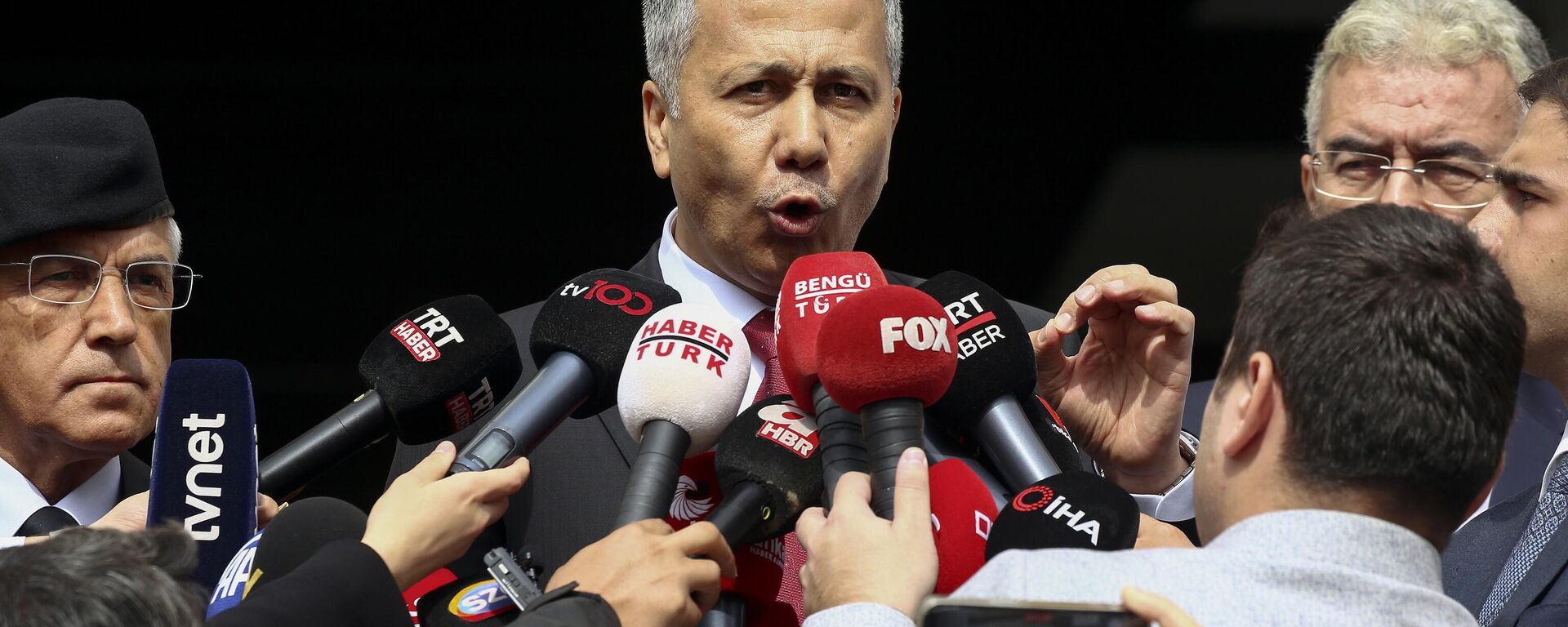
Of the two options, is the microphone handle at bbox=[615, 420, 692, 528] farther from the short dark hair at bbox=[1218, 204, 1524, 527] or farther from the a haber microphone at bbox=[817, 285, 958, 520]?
the short dark hair at bbox=[1218, 204, 1524, 527]

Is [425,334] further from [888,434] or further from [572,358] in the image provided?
[888,434]

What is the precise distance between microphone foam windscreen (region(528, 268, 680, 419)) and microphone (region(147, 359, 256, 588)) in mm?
367

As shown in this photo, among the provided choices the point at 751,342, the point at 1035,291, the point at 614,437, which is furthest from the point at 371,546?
the point at 1035,291

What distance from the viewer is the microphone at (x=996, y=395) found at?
179 centimetres

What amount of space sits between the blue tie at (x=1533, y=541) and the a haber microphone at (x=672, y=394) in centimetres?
107

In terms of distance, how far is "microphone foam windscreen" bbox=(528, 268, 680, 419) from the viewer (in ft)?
6.17

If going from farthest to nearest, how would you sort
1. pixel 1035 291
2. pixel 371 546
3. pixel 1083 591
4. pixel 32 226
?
pixel 1035 291 < pixel 32 226 < pixel 371 546 < pixel 1083 591

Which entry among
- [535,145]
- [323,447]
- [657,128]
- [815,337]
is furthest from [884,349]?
[535,145]

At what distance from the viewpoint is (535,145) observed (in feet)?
13.7

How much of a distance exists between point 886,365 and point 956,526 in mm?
199

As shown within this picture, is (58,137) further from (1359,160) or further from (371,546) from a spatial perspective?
(1359,160)

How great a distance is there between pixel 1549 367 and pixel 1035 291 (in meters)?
2.24

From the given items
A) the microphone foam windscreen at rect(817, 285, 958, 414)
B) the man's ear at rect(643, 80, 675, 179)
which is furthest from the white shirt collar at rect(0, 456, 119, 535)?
the microphone foam windscreen at rect(817, 285, 958, 414)

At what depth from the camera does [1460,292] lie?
143cm
